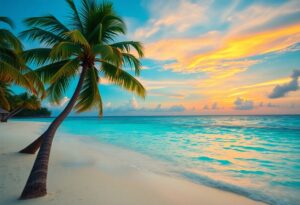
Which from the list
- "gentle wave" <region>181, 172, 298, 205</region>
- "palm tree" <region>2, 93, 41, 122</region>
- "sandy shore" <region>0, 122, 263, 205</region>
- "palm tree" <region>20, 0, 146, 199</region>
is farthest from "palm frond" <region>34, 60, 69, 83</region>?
"palm tree" <region>2, 93, 41, 122</region>

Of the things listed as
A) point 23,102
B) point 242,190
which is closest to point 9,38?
point 242,190

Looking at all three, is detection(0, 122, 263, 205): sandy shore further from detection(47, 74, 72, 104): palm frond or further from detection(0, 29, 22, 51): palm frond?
detection(0, 29, 22, 51): palm frond

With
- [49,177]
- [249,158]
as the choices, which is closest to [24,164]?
[49,177]

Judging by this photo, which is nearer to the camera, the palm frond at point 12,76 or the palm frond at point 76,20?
the palm frond at point 12,76

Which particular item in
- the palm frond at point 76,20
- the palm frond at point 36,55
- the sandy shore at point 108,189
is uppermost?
the palm frond at point 76,20

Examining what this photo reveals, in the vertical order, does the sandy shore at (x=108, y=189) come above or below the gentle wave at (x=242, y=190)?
above

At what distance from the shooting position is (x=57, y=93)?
674 centimetres

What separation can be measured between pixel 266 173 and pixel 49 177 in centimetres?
739

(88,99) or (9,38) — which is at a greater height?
(9,38)

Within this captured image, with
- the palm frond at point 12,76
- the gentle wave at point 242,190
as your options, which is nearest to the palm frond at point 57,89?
the palm frond at point 12,76

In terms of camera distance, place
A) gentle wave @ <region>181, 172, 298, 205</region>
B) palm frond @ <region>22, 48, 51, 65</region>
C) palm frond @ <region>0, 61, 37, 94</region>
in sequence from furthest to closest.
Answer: palm frond @ <region>22, 48, 51, 65</region> → palm frond @ <region>0, 61, 37, 94</region> → gentle wave @ <region>181, 172, 298, 205</region>

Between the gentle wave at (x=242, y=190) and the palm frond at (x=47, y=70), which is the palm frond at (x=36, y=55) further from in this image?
the gentle wave at (x=242, y=190)

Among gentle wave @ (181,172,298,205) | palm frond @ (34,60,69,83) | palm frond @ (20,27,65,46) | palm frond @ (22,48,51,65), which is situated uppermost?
palm frond @ (20,27,65,46)

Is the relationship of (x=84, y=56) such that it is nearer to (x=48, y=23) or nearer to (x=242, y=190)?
(x=48, y=23)
